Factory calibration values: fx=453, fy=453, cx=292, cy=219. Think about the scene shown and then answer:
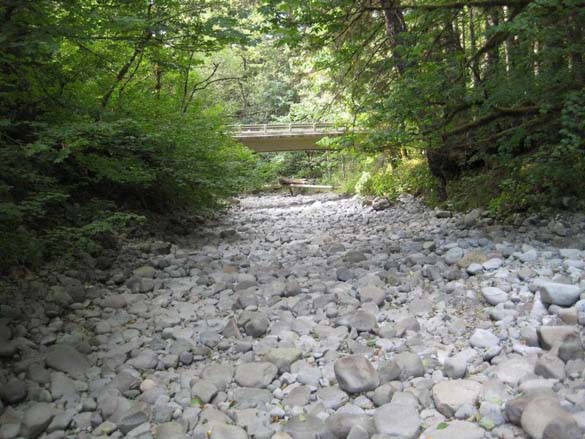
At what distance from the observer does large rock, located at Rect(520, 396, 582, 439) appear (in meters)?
2.03

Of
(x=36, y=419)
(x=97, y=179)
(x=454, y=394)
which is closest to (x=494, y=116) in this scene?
(x=454, y=394)

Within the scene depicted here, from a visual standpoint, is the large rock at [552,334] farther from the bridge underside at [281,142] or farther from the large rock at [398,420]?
the bridge underside at [281,142]

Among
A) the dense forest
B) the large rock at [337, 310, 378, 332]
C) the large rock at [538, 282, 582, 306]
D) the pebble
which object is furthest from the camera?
the dense forest

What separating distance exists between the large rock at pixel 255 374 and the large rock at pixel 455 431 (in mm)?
1063

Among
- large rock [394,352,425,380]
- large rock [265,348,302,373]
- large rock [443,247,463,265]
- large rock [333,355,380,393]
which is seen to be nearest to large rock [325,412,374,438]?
large rock [333,355,380,393]

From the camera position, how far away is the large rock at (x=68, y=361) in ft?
10.2

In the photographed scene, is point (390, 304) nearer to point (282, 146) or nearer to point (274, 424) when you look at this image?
point (274, 424)

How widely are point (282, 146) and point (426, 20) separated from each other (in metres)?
15.0

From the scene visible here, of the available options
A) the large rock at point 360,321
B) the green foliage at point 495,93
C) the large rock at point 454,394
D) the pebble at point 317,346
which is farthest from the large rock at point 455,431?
the green foliage at point 495,93

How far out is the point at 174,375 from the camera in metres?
3.12

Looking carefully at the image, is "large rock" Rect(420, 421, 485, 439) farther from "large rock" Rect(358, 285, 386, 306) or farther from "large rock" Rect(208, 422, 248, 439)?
"large rock" Rect(358, 285, 386, 306)

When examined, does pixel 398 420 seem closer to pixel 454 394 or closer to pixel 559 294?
pixel 454 394

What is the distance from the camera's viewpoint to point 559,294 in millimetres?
3301

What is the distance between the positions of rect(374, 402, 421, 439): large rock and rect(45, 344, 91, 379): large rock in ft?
6.58
